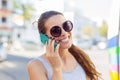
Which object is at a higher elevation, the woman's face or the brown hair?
the woman's face

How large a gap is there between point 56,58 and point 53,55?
0.01 m

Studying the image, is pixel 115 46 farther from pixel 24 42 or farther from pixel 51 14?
pixel 24 42

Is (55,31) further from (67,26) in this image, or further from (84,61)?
(84,61)

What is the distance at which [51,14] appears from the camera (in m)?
0.74

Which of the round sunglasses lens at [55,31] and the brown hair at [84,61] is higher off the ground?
the round sunglasses lens at [55,31]

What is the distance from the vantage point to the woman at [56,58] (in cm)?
70

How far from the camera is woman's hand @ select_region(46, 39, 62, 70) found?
0.70 metres

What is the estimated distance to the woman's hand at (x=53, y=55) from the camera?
0.70 m

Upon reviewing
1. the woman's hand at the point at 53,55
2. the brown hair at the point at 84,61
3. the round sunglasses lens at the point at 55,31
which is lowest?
the brown hair at the point at 84,61

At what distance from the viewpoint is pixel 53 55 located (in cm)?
70

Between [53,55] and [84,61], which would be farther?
[84,61]

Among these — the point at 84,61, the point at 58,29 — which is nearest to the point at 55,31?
the point at 58,29

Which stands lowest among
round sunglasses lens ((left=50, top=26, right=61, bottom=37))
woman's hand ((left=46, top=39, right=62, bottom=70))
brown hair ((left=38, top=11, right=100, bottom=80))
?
brown hair ((left=38, top=11, right=100, bottom=80))

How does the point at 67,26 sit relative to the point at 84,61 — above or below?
above
